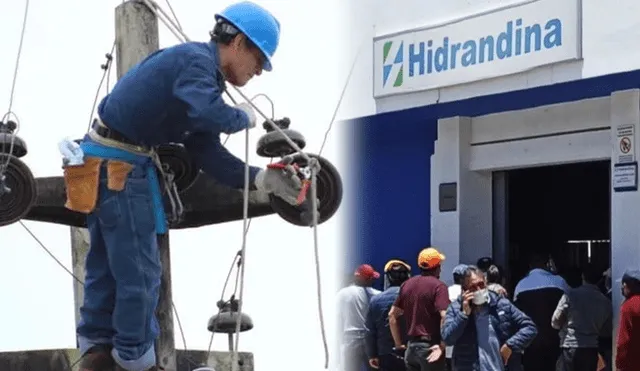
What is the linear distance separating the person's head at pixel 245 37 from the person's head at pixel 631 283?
16.1 feet

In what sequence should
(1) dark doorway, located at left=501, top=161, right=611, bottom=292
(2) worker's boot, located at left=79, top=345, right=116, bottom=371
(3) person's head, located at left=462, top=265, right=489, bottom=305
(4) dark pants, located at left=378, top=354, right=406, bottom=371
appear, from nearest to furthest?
1. (2) worker's boot, located at left=79, top=345, right=116, bottom=371
2. (3) person's head, located at left=462, top=265, right=489, bottom=305
3. (4) dark pants, located at left=378, top=354, right=406, bottom=371
4. (1) dark doorway, located at left=501, top=161, right=611, bottom=292

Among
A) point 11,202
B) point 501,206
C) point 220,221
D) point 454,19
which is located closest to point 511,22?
point 454,19

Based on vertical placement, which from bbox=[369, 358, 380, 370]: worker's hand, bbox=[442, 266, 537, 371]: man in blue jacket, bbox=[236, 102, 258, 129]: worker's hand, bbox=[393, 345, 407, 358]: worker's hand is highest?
bbox=[236, 102, 258, 129]: worker's hand

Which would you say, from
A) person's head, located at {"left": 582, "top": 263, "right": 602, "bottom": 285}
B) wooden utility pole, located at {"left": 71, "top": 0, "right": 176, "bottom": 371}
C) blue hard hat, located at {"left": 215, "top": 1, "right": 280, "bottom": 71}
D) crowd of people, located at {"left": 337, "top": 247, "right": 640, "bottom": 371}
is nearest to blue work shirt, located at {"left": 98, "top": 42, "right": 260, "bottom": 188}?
blue hard hat, located at {"left": 215, "top": 1, "right": 280, "bottom": 71}

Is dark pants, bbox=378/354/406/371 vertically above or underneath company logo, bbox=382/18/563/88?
underneath

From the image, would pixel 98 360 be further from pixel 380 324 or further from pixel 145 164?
pixel 380 324

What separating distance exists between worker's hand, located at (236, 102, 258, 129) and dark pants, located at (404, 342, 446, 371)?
525 cm

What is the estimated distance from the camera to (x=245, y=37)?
393 centimetres

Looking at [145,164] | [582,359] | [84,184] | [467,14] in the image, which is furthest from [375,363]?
[84,184]

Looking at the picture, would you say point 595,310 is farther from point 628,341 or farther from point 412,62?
point 412,62

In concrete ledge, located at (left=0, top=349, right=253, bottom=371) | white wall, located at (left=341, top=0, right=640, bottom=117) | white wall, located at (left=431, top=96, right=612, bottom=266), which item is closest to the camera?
concrete ledge, located at (left=0, top=349, right=253, bottom=371)

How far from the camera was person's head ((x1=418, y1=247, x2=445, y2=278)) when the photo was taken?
29.6ft

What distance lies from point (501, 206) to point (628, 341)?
2.99m

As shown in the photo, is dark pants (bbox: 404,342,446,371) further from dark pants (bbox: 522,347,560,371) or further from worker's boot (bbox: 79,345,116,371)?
worker's boot (bbox: 79,345,116,371)
